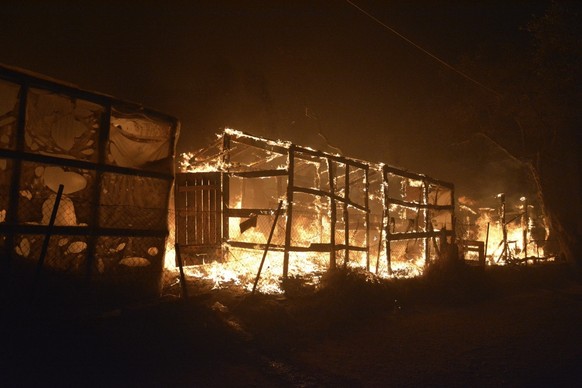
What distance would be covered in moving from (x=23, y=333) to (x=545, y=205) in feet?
65.7

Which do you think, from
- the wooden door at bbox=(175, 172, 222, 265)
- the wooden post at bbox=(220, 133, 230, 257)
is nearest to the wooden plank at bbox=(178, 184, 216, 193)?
the wooden door at bbox=(175, 172, 222, 265)

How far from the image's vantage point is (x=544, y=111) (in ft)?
56.8

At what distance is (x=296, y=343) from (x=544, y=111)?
55.2 feet

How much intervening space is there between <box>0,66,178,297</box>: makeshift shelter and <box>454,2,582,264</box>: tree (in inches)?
650

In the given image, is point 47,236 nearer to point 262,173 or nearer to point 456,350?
point 262,173

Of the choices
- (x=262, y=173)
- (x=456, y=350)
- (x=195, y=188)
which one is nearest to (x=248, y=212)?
(x=262, y=173)

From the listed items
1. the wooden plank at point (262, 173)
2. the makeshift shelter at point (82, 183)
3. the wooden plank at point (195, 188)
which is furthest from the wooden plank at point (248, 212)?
the makeshift shelter at point (82, 183)


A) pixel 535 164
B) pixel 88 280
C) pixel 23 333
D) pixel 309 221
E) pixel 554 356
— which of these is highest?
pixel 535 164

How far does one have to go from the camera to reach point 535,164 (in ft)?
59.3

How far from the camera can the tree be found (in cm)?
1614

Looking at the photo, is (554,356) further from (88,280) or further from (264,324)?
(88,280)

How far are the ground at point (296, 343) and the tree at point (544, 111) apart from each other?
10.6m

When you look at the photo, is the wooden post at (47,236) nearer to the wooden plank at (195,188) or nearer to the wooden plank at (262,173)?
the wooden plank at (195,188)

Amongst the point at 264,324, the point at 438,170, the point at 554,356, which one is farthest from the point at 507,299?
the point at 438,170
